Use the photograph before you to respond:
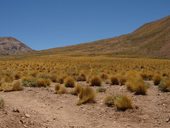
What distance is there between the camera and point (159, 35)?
459ft

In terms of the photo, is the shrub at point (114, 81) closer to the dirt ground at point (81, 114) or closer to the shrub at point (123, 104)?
the dirt ground at point (81, 114)

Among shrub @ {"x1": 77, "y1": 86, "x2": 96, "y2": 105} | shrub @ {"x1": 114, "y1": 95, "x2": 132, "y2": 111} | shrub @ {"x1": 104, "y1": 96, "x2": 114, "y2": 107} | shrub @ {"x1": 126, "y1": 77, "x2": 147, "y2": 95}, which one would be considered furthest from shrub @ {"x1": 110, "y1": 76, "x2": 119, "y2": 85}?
shrub @ {"x1": 114, "y1": 95, "x2": 132, "y2": 111}

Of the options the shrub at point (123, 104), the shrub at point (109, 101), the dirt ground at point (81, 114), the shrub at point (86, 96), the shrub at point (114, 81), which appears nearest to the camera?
the dirt ground at point (81, 114)

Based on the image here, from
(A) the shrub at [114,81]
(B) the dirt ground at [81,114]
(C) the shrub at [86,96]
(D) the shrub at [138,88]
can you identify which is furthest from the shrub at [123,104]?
(A) the shrub at [114,81]

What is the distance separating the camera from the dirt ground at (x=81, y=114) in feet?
35.1

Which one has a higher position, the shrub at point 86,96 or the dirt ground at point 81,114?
the shrub at point 86,96

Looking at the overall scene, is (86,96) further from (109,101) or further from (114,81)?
(114,81)

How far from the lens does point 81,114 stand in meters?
12.5

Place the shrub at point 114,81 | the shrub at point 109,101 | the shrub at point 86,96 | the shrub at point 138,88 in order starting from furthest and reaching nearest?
the shrub at point 114,81 < the shrub at point 138,88 < the shrub at point 86,96 < the shrub at point 109,101

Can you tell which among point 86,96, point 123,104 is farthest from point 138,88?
point 123,104

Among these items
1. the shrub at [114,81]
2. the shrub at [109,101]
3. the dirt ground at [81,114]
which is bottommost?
the dirt ground at [81,114]

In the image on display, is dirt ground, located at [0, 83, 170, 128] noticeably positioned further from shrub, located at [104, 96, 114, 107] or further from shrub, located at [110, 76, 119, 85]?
shrub, located at [110, 76, 119, 85]

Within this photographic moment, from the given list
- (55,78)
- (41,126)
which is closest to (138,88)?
(41,126)

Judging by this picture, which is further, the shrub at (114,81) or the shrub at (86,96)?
the shrub at (114,81)
